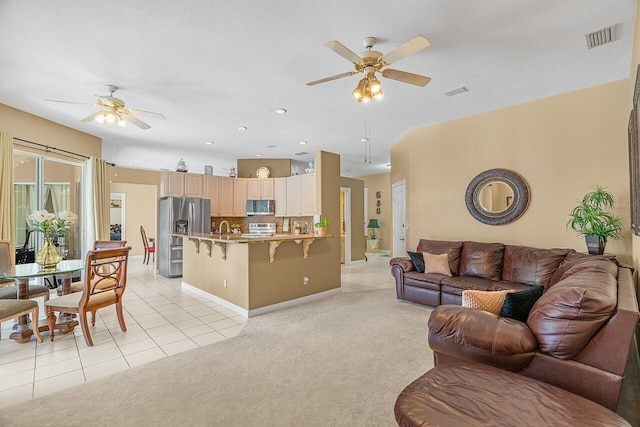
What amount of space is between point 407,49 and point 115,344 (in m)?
3.86

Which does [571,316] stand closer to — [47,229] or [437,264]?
[437,264]

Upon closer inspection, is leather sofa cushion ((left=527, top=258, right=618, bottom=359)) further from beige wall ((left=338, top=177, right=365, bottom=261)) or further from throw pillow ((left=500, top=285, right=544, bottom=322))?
beige wall ((left=338, top=177, right=365, bottom=261))

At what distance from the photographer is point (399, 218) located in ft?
22.0

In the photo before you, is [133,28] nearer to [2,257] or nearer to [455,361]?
[2,257]

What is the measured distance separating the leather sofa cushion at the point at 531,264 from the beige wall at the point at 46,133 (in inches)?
280

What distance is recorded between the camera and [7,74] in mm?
3354

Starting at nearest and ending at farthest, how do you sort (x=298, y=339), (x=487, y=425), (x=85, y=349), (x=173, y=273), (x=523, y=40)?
(x=487, y=425) → (x=523, y=40) → (x=85, y=349) → (x=298, y=339) → (x=173, y=273)

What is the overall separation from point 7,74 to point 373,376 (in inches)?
193

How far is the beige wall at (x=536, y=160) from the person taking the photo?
369cm

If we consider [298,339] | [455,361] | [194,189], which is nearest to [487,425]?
[455,361]

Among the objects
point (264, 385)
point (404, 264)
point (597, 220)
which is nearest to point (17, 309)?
point (264, 385)

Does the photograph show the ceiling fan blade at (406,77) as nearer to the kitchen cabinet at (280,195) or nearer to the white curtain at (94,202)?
the kitchen cabinet at (280,195)

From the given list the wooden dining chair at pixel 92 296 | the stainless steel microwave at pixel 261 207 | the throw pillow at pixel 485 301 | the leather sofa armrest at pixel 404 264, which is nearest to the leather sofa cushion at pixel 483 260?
the leather sofa armrest at pixel 404 264

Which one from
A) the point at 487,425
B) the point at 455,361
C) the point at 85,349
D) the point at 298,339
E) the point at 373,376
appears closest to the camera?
the point at 487,425
